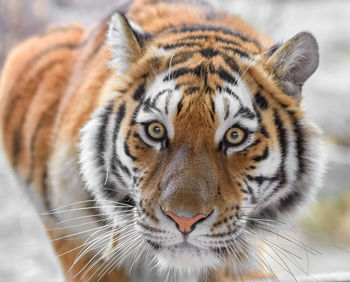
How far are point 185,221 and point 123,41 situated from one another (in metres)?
0.48

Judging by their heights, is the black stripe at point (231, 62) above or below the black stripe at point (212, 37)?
below

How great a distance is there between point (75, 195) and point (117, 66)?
384 millimetres

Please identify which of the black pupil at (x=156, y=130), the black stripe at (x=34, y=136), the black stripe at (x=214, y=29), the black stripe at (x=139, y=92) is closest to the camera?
the black pupil at (x=156, y=130)

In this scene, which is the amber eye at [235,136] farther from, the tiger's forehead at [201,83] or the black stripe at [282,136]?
the black stripe at [282,136]

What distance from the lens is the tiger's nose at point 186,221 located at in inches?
44.3

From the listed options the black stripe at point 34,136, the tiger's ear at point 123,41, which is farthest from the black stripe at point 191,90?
the black stripe at point 34,136

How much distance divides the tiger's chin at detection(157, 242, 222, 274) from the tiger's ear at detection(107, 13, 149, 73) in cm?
45

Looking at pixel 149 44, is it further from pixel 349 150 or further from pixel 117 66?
pixel 349 150

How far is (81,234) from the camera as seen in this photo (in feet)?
5.16

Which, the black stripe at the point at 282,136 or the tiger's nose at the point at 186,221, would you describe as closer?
the tiger's nose at the point at 186,221

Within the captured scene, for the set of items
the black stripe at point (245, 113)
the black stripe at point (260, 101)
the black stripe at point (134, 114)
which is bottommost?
the black stripe at point (245, 113)

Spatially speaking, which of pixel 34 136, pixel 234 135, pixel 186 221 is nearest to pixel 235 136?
pixel 234 135

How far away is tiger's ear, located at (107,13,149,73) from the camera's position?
132cm

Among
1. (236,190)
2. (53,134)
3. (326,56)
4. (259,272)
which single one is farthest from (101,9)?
(326,56)
